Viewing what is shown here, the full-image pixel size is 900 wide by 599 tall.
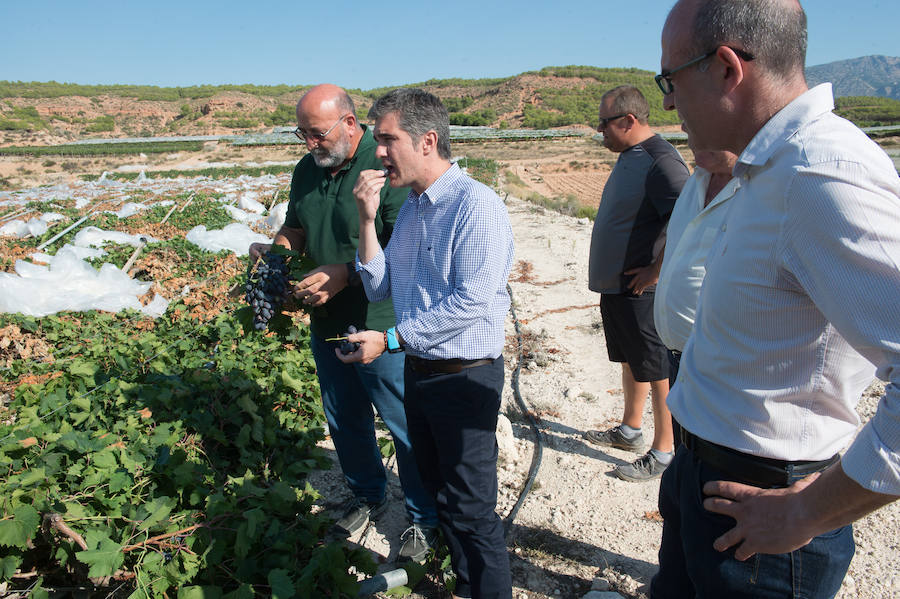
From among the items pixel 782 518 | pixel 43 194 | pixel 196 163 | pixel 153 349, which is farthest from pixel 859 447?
pixel 196 163

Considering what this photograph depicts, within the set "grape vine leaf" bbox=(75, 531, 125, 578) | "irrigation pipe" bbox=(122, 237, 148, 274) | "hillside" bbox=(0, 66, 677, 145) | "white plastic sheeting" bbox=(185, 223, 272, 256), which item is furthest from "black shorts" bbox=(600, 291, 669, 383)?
"hillside" bbox=(0, 66, 677, 145)

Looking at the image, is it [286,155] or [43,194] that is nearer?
[43,194]

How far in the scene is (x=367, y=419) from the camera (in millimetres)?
3162

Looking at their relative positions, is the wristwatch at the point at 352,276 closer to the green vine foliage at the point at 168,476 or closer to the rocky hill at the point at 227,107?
the green vine foliage at the point at 168,476

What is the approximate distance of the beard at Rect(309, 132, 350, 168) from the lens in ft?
9.04

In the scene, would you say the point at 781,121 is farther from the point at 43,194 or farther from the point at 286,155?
the point at 286,155

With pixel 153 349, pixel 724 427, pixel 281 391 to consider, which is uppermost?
pixel 724 427

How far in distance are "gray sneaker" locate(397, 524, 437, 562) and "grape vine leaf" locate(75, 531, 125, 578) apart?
1.33 metres

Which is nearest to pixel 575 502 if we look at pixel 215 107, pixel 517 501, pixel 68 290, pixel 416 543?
pixel 517 501

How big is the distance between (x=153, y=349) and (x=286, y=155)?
1817 inches

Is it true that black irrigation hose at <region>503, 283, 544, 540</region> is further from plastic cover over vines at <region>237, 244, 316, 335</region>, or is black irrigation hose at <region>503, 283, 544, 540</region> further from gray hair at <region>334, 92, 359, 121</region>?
gray hair at <region>334, 92, 359, 121</region>

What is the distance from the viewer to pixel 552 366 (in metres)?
5.23

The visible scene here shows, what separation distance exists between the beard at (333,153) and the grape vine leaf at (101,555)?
1.93m

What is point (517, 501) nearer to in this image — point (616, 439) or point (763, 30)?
point (616, 439)
